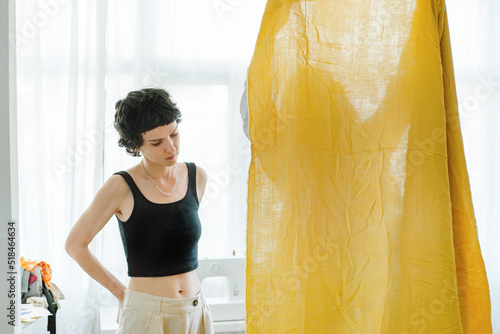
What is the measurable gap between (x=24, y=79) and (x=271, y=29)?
175cm

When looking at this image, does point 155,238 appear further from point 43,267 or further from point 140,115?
point 43,267

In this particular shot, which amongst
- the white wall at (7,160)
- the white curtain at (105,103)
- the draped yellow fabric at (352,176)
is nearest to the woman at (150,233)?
the draped yellow fabric at (352,176)

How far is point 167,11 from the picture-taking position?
8.14 ft

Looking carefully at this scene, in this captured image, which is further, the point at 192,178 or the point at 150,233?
the point at 192,178

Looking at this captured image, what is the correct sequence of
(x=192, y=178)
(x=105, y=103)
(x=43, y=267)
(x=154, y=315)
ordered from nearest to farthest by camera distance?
Result: (x=154, y=315) < (x=192, y=178) < (x=43, y=267) < (x=105, y=103)

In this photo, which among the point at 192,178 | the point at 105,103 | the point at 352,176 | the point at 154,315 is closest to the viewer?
the point at 352,176

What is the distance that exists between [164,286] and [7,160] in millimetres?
708

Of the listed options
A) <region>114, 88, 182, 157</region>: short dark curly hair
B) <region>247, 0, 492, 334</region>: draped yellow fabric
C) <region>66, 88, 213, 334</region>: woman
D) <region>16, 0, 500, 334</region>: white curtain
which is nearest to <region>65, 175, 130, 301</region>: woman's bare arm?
<region>66, 88, 213, 334</region>: woman

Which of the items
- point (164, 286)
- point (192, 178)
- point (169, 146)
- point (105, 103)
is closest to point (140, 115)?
point (169, 146)

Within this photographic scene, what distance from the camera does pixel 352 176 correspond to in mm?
1104

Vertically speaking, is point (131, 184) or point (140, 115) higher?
point (140, 115)

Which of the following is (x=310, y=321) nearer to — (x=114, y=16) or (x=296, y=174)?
(x=296, y=174)

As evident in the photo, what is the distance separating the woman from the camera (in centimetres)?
137

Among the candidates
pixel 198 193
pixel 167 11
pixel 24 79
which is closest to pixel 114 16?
pixel 167 11
